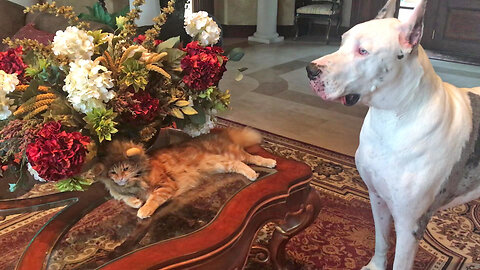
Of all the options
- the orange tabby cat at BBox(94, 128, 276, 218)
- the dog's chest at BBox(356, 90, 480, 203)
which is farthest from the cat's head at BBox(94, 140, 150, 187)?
the dog's chest at BBox(356, 90, 480, 203)

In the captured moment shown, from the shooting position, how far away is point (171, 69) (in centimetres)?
147

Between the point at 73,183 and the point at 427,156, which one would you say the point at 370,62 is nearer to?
the point at 427,156

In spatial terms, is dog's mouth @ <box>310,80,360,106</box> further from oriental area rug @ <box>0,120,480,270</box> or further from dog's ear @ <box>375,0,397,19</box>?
oriental area rug @ <box>0,120,480,270</box>

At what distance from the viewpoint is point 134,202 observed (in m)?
1.30

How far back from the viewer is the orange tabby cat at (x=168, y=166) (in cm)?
128

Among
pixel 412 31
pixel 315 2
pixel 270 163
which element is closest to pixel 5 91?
pixel 270 163

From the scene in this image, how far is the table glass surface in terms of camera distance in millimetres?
1139

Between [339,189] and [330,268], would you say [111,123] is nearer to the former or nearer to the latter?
[330,268]

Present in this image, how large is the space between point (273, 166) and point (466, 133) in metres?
0.61

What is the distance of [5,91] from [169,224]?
57 centimetres

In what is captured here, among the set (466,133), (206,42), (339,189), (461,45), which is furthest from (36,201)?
(461,45)

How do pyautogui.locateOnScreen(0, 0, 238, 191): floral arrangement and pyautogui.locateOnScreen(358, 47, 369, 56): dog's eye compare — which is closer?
pyautogui.locateOnScreen(0, 0, 238, 191): floral arrangement

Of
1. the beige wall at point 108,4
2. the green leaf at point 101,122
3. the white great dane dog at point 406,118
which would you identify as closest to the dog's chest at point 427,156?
the white great dane dog at point 406,118

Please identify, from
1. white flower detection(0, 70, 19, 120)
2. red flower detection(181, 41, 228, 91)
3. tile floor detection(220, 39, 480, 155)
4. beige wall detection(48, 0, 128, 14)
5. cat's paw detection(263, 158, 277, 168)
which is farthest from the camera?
beige wall detection(48, 0, 128, 14)
